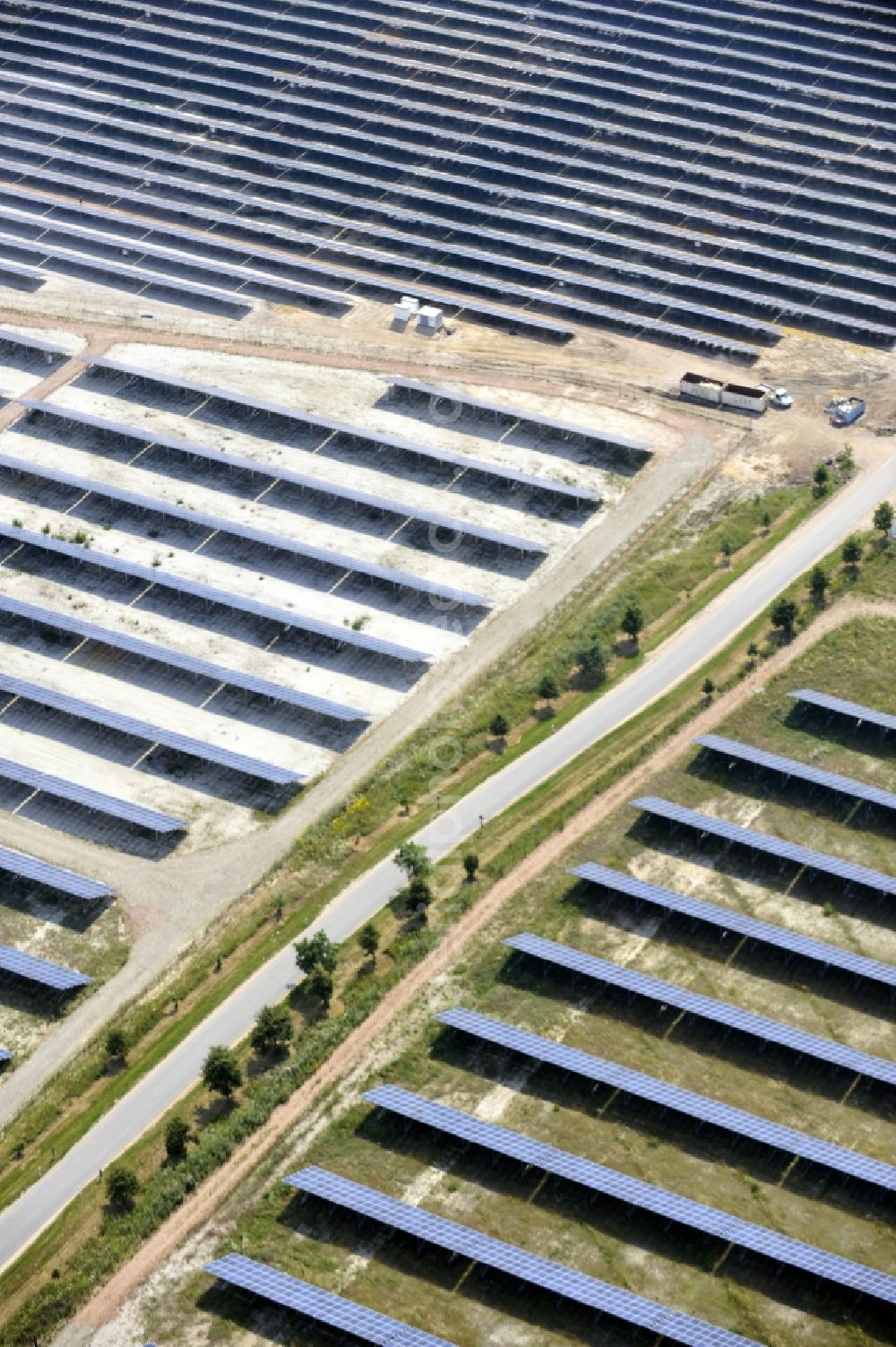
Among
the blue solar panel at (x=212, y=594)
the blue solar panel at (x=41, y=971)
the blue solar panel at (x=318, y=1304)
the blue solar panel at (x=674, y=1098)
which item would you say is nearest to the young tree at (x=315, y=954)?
the blue solar panel at (x=674, y=1098)

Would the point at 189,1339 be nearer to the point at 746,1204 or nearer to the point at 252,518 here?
the point at 746,1204

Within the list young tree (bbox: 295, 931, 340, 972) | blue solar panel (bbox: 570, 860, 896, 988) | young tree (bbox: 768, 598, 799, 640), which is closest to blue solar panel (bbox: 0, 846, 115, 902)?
young tree (bbox: 295, 931, 340, 972)

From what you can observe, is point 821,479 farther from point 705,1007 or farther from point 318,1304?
point 318,1304

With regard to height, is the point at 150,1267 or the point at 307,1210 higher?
the point at 307,1210

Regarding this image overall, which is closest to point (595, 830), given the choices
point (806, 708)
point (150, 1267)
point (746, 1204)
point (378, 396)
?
point (806, 708)

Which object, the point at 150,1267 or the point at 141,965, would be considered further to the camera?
the point at 141,965

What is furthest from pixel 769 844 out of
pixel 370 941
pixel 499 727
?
pixel 370 941
